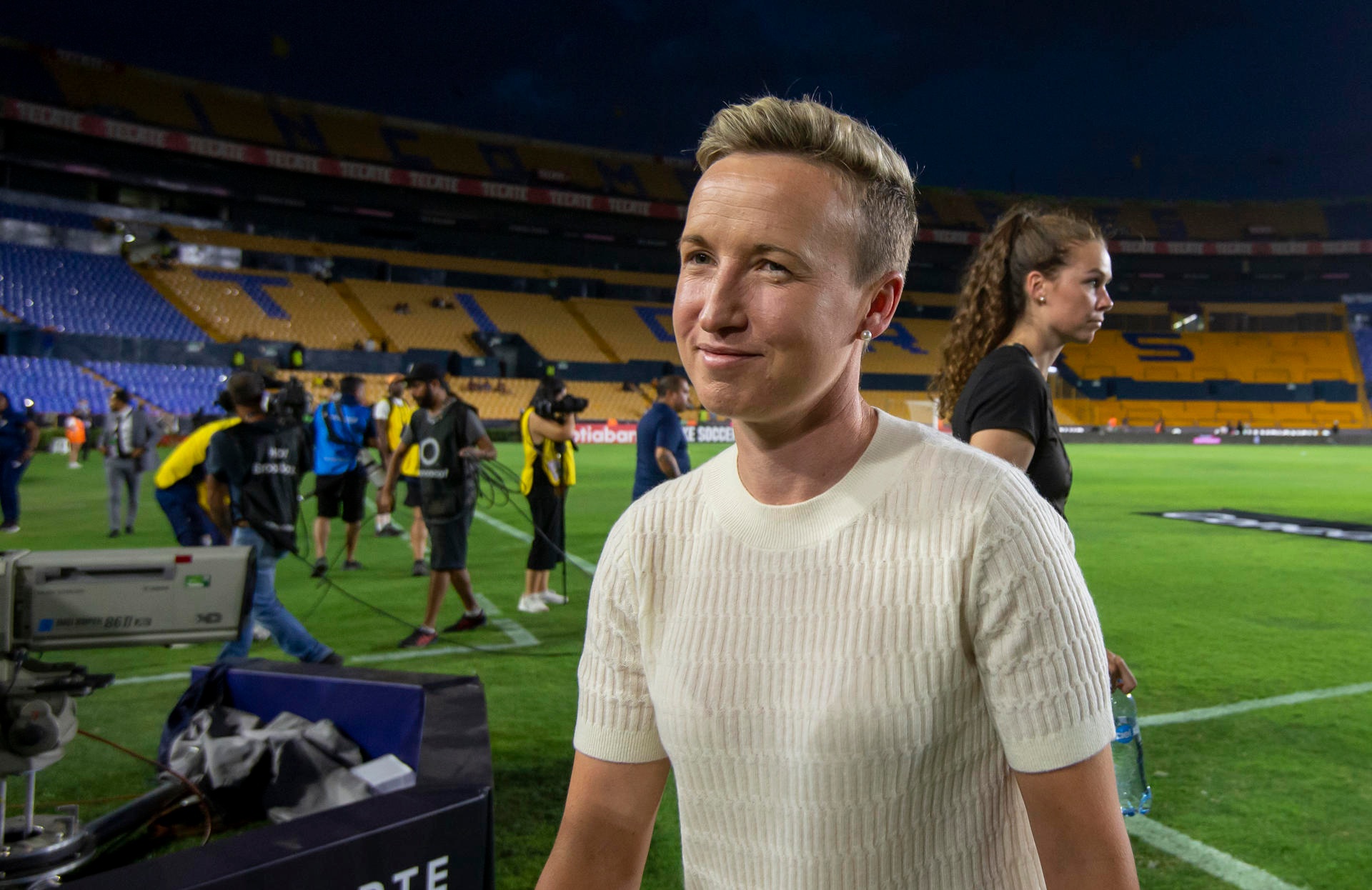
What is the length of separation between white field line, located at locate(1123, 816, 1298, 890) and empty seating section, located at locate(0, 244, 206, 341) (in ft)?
127

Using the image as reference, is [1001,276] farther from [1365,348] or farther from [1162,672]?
[1365,348]

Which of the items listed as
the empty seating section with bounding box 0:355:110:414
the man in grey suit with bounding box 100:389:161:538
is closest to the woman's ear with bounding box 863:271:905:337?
the man in grey suit with bounding box 100:389:161:538

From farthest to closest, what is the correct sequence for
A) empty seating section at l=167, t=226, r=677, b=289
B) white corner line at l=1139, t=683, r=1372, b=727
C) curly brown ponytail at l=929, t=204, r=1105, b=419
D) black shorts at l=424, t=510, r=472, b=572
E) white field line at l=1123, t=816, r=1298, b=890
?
empty seating section at l=167, t=226, r=677, b=289, black shorts at l=424, t=510, r=472, b=572, white corner line at l=1139, t=683, r=1372, b=727, white field line at l=1123, t=816, r=1298, b=890, curly brown ponytail at l=929, t=204, r=1105, b=419

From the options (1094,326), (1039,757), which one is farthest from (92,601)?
(1094,326)

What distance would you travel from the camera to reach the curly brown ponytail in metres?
2.81

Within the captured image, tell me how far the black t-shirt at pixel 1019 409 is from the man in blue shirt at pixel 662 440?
16.4ft

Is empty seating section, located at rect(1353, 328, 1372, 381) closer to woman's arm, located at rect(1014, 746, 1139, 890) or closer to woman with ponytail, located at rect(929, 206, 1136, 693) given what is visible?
woman with ponytail, located at rect(929, 206, 1136, 693)

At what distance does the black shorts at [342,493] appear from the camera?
9.73 metres

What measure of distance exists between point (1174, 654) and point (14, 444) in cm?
1402

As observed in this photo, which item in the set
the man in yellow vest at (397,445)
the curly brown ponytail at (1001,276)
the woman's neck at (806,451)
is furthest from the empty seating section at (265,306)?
the woman's neck at (806,451)

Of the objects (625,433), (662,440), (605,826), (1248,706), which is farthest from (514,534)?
(625,433)

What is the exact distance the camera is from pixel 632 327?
5059cm

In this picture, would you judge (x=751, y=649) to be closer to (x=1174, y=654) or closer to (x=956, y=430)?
(x=956, y=430)

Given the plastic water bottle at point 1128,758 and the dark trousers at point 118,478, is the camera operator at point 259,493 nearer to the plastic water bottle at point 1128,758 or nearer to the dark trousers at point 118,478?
the plastic water bottle at point 1128,758
